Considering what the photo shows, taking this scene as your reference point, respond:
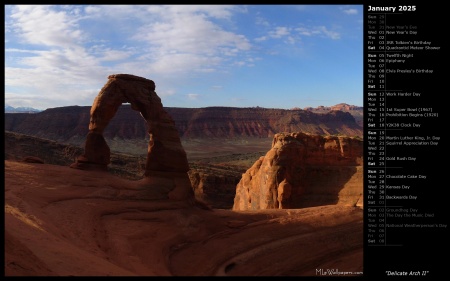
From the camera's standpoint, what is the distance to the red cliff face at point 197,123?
371ft

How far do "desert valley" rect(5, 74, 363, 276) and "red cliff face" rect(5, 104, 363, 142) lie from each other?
88248 mm

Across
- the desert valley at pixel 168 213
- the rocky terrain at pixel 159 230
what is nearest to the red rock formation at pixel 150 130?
Answer: the desert valley at pixel 168 213

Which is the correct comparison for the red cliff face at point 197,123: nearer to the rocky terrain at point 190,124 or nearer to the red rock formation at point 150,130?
the rocky terrain at point 190,124

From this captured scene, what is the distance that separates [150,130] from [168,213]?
5.26m

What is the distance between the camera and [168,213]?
1708 cm

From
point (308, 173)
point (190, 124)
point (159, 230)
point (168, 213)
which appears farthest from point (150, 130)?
point (190, 124)

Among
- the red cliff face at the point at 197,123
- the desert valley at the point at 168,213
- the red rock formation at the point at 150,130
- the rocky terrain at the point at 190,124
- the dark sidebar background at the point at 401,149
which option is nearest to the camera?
the dark sidebar background at the point at 401,149

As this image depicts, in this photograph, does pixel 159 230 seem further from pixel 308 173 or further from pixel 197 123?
pixel 197 123

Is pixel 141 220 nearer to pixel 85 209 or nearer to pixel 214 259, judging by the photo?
pixel 85 209

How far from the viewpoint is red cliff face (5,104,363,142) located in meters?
113

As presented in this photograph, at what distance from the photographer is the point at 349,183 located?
2625 centimetres

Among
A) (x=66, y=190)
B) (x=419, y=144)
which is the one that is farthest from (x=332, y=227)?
(x=66, y=190)

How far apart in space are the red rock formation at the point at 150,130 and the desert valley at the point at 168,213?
0.17 feet

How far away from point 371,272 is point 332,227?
9.30 m
